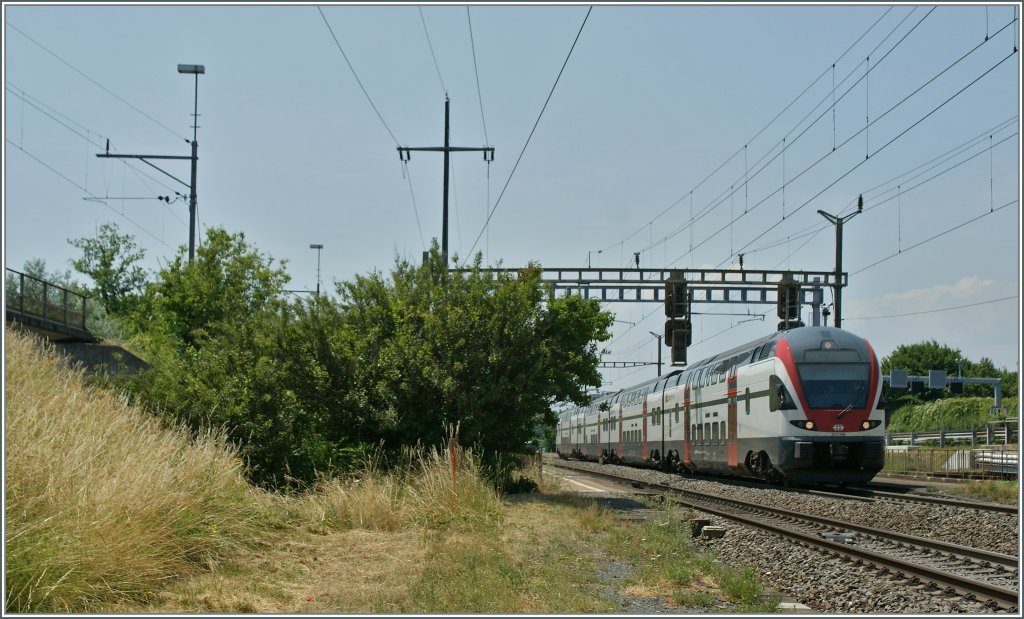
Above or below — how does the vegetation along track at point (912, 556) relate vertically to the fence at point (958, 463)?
above

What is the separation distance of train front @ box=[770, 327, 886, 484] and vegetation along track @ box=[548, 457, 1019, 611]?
477 centimetres

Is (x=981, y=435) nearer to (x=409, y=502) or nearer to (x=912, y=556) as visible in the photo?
(x=912, y=556)

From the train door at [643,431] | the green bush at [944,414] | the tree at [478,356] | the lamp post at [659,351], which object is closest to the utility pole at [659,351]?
the lamp post at [659,351]

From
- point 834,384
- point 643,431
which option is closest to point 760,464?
point 834,384

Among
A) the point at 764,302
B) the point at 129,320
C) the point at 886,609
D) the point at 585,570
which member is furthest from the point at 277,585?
the point at 129,320

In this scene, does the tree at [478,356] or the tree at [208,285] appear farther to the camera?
the tree at [208,285]

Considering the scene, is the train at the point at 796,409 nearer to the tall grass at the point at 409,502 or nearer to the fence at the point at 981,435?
the tall grass at the point at 409,502

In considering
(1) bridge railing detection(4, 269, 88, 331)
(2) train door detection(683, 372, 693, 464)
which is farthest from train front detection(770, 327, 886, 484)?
(1) bridge railing detection(4, 269, 88, 331)

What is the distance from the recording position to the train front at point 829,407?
74.2ft

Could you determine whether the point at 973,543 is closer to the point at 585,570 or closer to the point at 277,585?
the point at 585,570

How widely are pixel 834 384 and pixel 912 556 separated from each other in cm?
1069

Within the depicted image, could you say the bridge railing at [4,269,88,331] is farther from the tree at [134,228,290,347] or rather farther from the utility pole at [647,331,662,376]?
the utility pole at [647,331,662,376]

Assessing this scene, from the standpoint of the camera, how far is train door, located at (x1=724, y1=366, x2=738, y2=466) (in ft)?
86.9

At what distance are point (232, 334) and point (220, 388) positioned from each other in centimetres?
152
